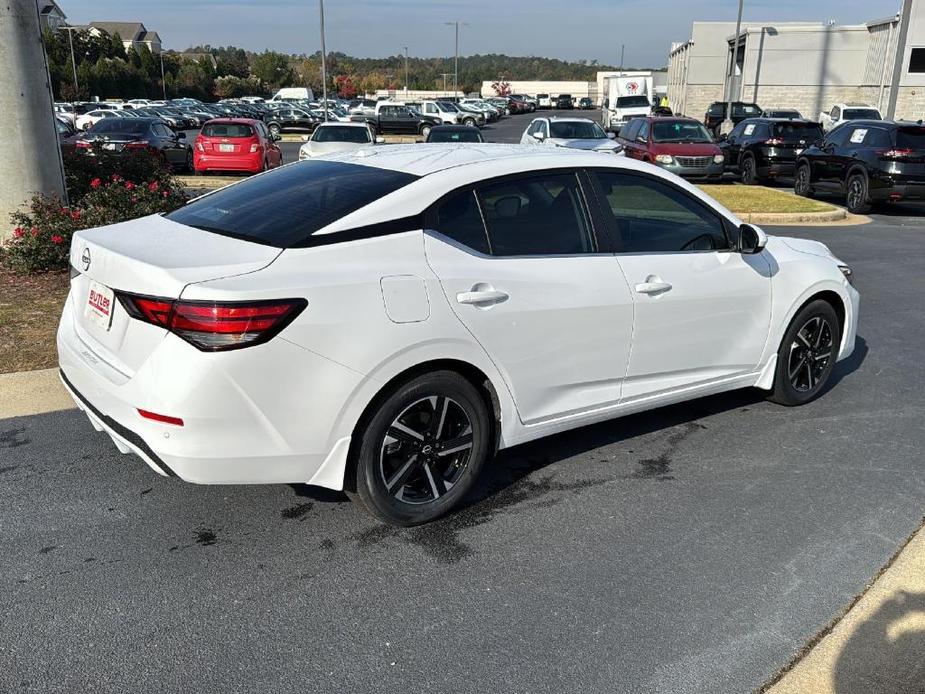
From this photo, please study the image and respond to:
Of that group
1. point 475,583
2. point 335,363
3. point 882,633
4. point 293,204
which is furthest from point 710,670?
point 293,204

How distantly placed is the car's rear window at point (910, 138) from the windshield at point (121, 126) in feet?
58.8

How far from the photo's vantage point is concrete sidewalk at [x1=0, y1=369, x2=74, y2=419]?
5059 mm

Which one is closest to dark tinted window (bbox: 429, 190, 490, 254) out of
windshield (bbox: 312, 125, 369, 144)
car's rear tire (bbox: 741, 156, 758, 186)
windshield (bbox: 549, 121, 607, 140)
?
windshield (bbox: 549, 121, 607, 140)

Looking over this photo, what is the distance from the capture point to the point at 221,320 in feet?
10.1

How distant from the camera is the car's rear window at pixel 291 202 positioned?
3.59m

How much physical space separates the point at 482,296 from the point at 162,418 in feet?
4.70

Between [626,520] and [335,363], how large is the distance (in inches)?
64.5

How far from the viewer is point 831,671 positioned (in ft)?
9.30

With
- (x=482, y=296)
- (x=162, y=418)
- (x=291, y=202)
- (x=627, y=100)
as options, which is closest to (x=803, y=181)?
(x=482, y=296)

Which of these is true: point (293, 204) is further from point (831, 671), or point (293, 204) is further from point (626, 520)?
point (831, 671)

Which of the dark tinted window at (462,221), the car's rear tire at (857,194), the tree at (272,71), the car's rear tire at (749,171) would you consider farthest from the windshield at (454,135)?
the tree at (272,71)

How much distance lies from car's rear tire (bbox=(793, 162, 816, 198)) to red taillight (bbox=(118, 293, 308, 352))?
17.3 meters

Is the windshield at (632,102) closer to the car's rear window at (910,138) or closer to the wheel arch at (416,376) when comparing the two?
the car's rear window at (910,138)

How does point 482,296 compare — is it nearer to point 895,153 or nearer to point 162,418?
point 162,418
